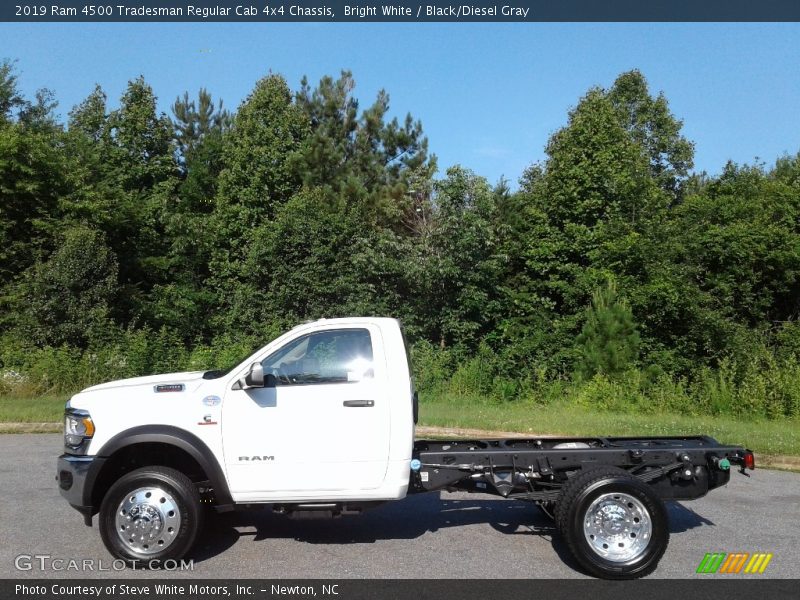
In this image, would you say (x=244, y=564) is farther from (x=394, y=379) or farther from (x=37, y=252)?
(x=37, y=252)

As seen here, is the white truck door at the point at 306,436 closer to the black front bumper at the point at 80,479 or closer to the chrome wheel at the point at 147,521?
the chrome wheel at the point at 147,521

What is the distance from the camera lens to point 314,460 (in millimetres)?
6152

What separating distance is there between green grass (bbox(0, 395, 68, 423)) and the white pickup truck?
8869 mm

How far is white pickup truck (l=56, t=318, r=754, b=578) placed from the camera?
6.01 metres

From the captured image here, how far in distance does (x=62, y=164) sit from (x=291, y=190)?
28.6ft

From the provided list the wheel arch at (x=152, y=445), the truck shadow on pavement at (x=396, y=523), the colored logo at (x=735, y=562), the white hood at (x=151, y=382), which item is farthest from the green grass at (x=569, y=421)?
the wheel arch at (x=152, y=445)

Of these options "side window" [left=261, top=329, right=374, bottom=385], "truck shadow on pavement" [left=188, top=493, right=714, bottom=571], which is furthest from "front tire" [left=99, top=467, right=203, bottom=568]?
"side window" [left=261, top=329, right=374, bottom=385]

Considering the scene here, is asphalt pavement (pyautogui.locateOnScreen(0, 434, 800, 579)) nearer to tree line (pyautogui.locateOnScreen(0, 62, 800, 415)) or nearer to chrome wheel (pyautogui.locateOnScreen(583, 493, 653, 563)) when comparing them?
chrome wheel (pyautogui.locateOnScreen(583, 493, 653, 563))

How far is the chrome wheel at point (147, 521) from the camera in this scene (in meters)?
6.02

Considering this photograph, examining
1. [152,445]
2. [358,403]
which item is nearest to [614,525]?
[358,403]

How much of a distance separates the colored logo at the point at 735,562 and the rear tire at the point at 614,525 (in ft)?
1.88

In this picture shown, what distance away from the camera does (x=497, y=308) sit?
23.8 metres

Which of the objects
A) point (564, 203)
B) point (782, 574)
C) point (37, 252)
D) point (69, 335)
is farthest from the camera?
point (564, 203)
